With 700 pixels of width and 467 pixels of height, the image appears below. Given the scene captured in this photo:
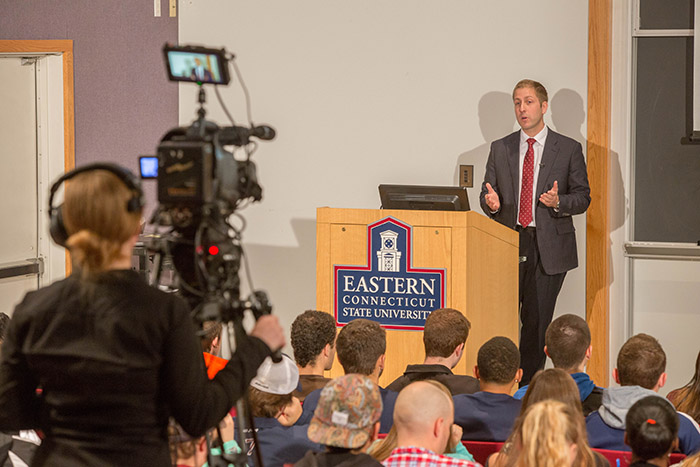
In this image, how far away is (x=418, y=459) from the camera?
2643 millimetres

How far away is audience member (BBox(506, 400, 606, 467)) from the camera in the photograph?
2551mm

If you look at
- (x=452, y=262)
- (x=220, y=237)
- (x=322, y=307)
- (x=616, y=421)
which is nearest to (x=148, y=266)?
(x=322, y=307)

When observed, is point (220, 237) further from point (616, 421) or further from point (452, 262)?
point (452, 262)

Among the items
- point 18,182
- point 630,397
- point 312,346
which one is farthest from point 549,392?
point 18,182

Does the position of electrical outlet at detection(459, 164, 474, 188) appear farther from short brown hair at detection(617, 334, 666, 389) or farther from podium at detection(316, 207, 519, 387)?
short brown hair at detection(617, 334, 666, 389)

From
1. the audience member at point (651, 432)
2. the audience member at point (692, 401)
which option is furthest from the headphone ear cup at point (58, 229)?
the audience member at point (692, 401)

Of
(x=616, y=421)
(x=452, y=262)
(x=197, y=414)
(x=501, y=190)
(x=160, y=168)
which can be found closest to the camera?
(x=197, y=414)

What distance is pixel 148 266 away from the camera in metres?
6.67

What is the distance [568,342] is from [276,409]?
135 centimetres

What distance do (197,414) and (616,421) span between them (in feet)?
6.30

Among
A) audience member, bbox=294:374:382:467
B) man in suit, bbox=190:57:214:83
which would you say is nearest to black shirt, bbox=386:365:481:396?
audience member, bbox=294:374:382:467

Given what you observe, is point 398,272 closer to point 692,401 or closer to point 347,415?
point 692,401

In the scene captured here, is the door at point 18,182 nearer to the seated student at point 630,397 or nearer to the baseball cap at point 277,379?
the baseball cap at point 277,379

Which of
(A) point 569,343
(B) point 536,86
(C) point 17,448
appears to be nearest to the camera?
(C) point 17,448
